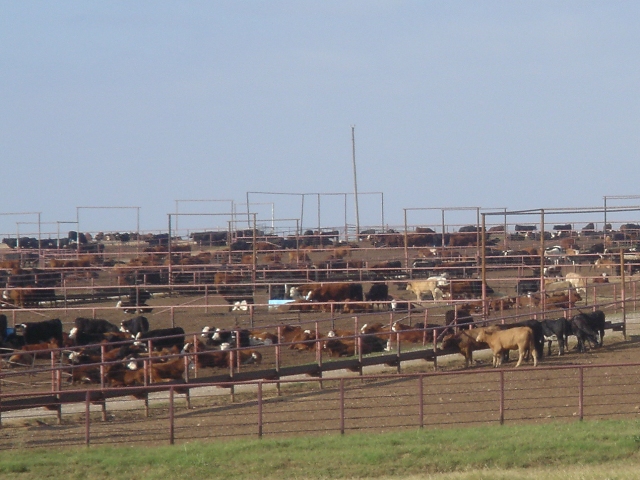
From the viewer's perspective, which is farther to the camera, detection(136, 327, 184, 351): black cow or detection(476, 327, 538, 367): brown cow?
detection(136, 327, 184, 351): black cow

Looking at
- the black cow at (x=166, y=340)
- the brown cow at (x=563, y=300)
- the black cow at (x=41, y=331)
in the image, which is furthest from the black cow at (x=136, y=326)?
the brown cow at (x=563, y=300)

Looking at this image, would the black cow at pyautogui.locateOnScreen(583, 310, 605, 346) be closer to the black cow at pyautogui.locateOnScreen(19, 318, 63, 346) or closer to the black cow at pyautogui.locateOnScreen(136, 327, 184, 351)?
the black cow at pyautogui.locateOnScreen(136, 327, 184, 351)

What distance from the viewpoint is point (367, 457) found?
43.8ft

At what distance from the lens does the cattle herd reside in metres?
21.4

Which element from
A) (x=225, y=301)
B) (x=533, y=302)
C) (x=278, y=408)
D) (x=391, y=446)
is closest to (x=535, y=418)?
(x=391, y=446)

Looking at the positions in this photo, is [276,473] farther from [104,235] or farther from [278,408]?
[104,235]

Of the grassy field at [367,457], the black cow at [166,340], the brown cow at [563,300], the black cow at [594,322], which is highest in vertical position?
the brown cow at [563,300]

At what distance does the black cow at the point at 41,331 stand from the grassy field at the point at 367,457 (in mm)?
12997

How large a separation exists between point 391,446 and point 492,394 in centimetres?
482

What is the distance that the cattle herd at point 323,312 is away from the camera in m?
21.4

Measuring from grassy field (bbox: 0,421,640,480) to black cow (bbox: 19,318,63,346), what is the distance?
1300 centimetres

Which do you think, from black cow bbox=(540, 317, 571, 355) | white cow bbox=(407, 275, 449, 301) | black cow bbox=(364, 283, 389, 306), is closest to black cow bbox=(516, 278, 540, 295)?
white cow bbox=(407, 275, 449, 301)

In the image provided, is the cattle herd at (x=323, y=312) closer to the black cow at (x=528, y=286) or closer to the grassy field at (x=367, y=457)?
the black cow at (x=528, y=286)

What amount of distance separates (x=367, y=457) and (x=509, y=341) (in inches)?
348
